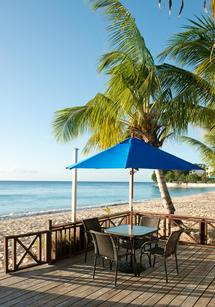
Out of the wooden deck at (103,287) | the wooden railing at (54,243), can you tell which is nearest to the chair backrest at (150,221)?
the wooden deck at (103,287)

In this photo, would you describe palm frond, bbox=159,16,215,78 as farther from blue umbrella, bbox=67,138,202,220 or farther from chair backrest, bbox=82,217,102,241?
chair backrest, bbox=82,217,102,241

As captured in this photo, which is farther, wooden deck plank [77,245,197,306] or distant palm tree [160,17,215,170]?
distant palm tree [160,17,215,170]

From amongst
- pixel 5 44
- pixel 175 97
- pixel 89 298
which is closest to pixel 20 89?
pixel 5 44

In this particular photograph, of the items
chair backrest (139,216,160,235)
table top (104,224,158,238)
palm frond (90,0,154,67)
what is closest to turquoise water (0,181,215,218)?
palm frond (90,0,154,67)

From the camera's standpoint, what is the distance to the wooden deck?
454cm

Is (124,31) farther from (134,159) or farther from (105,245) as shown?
(105,245)

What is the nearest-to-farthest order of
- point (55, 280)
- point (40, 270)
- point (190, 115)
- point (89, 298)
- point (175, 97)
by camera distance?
point (89, 298), point (55, 280), point (40, 270), point (175, 97), point (190, 115)

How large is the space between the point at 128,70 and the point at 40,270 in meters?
5.67

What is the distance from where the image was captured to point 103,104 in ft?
31.8

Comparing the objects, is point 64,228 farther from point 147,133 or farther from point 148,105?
point 148,105

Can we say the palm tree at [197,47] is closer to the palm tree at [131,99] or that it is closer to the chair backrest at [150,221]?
the palm tree at [131,99]

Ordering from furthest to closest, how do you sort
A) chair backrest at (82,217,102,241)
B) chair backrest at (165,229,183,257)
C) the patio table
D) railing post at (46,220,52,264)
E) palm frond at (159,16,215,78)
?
palm frond at (159,16,215,78)
chair backrest at (82,217,102,241)
railing post at (46,220,52,264)
the patio table
chair backrest at (165,229,183,257)

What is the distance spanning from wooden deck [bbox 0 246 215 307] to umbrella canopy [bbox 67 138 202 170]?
184 centimetres

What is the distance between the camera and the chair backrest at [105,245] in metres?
5.23
